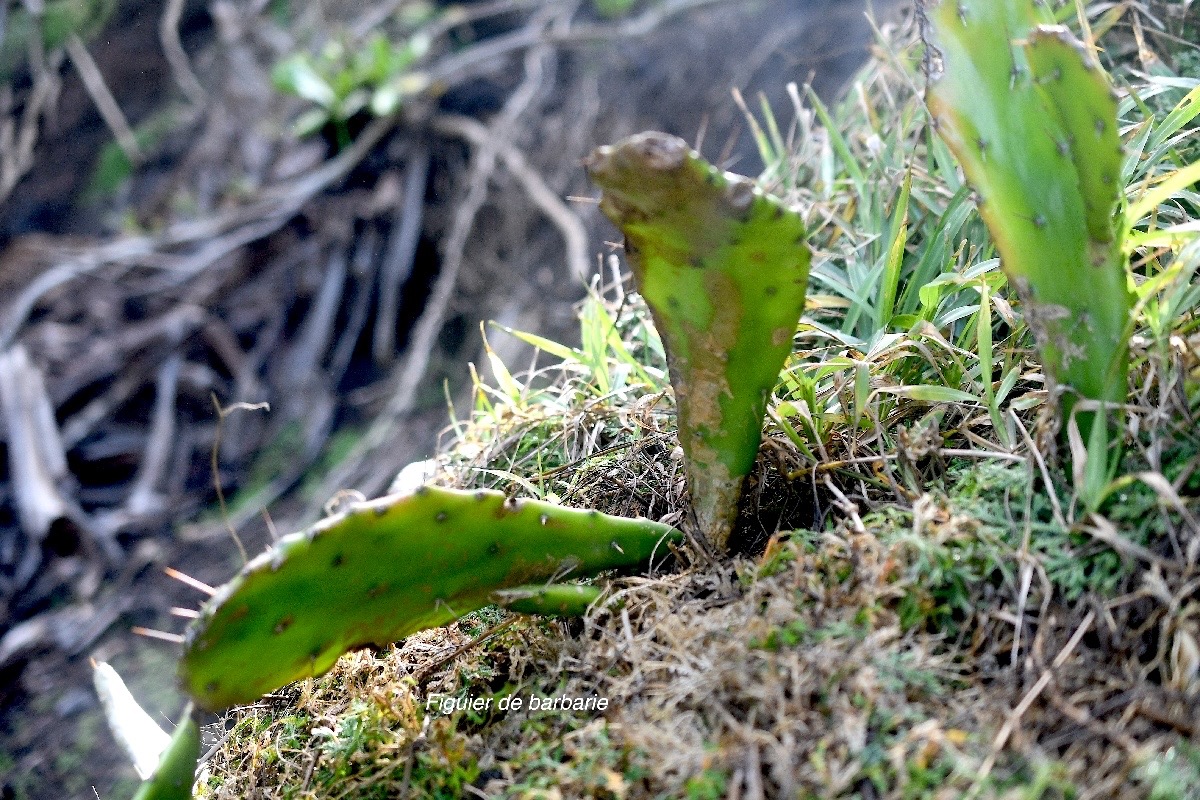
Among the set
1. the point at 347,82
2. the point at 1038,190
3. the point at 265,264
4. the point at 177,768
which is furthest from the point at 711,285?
the point at 347,82

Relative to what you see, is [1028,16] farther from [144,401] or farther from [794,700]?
[144,401]

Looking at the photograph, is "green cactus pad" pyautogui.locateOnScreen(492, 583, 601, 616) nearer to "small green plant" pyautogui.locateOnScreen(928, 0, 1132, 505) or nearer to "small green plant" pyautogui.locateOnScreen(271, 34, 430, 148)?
"small green plant" pyautogui.locateOnScreen(928, 0, 1132, 505)

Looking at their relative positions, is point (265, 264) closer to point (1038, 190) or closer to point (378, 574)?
point (378, 574)

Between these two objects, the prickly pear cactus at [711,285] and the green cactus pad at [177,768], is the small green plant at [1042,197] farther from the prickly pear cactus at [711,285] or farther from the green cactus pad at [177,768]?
the green cactus pad at [177,768]

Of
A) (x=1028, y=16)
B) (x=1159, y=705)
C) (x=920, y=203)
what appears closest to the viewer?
(x=1159, y=705)

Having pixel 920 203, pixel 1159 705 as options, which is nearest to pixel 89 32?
pixel 920 203

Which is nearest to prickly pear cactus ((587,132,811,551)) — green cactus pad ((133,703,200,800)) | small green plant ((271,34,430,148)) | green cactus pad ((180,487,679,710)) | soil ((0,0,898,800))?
green cactus pad ((180,487,679,710))
